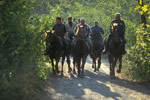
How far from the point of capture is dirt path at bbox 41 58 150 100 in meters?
8.39

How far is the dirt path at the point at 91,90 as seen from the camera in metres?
8.39

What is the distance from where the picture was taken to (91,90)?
9.36 meters

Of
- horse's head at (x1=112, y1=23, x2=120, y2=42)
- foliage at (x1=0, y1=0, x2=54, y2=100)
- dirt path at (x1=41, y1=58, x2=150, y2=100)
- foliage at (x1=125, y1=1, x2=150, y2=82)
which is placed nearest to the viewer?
foliage at (x1=0, y1=0, x2=54, y2=100)

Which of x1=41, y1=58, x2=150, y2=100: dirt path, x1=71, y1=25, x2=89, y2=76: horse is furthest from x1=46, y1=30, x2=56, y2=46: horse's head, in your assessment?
x1=41, y1=58, x2=150, y2=100: dirt path

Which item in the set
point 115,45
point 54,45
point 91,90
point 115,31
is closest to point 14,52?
point 91,90

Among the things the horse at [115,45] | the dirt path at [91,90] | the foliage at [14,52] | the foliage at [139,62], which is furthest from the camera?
the horse at [115,45]

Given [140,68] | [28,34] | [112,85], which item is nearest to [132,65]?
[140,68]

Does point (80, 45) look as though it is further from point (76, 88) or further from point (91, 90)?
point (91, 90)

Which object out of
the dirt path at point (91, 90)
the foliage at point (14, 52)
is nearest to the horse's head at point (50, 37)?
the dirt path at point (91, 90)

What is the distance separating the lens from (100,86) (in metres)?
10.1

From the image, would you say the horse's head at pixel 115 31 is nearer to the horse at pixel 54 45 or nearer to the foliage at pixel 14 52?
the horse at pixel 54 45

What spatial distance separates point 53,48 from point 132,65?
4.01 meters

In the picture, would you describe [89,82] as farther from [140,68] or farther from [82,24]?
[82,24]

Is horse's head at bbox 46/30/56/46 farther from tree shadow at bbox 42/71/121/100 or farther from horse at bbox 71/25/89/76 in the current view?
tree shadow at bbox 42/71/121/100
